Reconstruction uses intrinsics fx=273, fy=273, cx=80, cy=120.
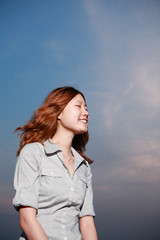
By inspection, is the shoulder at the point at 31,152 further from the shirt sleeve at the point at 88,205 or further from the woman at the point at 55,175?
the shirt sleeve at the point at 88,205

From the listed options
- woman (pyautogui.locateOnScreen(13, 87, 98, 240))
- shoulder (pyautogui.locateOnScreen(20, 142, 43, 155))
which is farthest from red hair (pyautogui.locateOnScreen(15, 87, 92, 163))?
shoulder (pyautogui.locateOnScreen(20, 142, 43, 155))

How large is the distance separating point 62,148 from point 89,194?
52 centimetres

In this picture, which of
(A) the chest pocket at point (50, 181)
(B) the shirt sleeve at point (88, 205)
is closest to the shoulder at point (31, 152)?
(A) the chest pocket at point (50, 181)

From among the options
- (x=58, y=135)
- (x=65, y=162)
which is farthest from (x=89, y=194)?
(x=58, y=135)

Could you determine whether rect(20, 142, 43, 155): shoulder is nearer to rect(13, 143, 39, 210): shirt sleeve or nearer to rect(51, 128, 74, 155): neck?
rect(13, 143, 39, 210): shirt sleeve

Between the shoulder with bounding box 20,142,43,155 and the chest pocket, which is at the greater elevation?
the shoulder with bounding box 20,142,43,155

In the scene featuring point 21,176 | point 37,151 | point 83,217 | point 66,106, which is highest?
point 66,106

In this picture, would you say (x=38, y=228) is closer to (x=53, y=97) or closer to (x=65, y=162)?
(x=65, y=162)

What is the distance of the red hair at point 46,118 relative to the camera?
8.67 feet

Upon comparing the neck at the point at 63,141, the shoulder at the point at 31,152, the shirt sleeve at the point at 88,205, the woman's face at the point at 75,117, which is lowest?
the shirt sleeve at the point at 88,205

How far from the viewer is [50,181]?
2.28 m

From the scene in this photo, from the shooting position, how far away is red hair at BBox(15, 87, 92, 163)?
2.64m

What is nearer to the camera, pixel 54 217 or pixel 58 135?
pixel 54 217

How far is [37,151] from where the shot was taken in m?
2.38
